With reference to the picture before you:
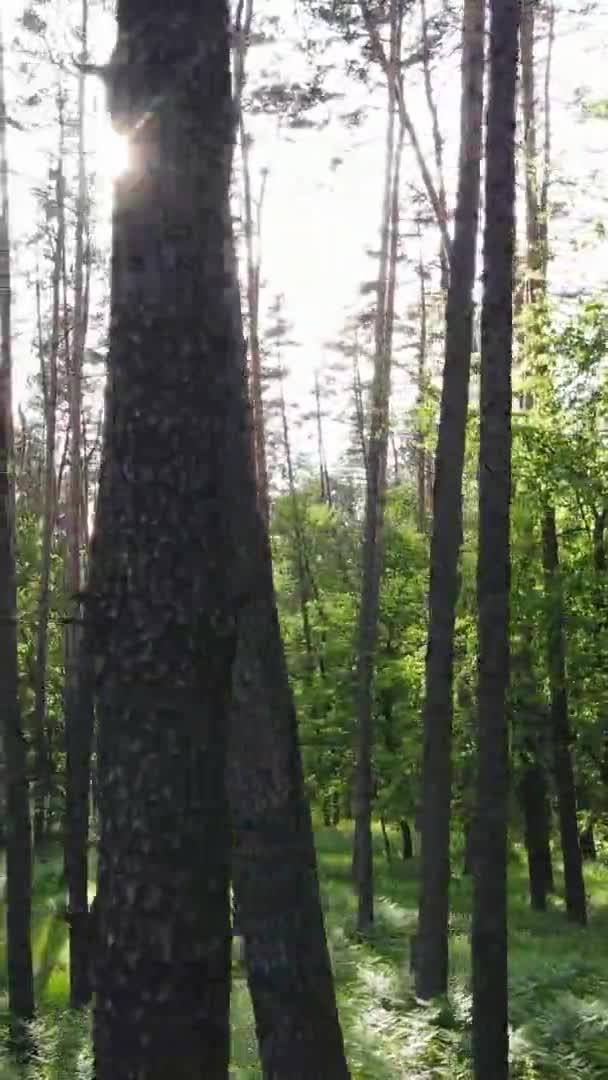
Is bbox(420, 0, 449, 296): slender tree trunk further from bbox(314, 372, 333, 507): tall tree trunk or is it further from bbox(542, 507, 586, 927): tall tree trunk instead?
bbox(314, 372, 333, 507): tall tree trunk

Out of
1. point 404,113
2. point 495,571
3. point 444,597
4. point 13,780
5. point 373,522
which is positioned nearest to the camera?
point 495,571

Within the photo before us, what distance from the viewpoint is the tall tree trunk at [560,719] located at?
55.0 feet

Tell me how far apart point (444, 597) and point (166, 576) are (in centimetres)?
734

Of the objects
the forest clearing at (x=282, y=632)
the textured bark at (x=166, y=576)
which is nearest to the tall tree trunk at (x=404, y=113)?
the forest clearing at (x=282, y=632)

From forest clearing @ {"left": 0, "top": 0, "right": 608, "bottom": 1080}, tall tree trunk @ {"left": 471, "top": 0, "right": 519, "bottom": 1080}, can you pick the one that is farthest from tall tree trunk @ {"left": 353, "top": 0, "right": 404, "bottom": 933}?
tall tree trunk @ {"left": 471, "top": 0, "right": 519, "bottom": 1080}

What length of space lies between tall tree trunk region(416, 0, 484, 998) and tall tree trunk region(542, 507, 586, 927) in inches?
231

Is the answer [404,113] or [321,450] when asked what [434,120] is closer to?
[404,113]

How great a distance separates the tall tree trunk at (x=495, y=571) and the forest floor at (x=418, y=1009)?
0.92 metres

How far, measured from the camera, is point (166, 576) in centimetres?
360

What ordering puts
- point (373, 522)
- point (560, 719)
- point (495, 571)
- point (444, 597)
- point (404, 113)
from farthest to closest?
point (373, 522)
point (560, 719)
point (404, 113)
point (444, 597)
point (495, 571)

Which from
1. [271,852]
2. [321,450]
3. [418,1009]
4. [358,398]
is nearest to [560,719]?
[418,1009]

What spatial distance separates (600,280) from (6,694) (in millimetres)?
8762

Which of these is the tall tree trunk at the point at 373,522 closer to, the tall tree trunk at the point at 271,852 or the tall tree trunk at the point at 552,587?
the tall tree trunk at the point at 552,587

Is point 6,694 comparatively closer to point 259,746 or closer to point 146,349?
point 259,746
